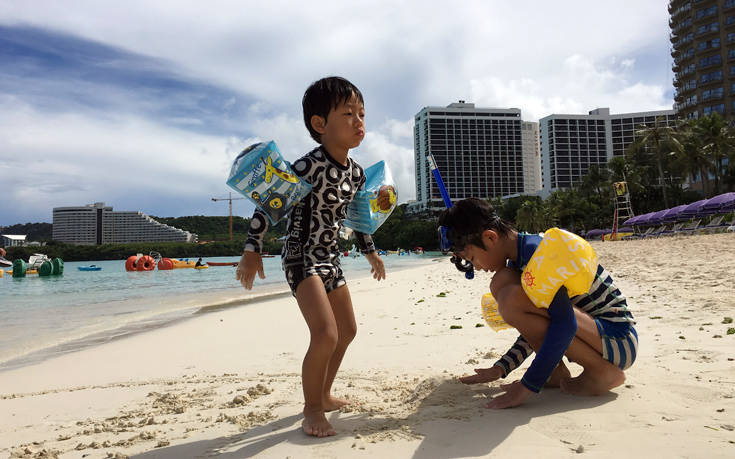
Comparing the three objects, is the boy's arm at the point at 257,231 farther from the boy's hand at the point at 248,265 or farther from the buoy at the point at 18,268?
the buoy at the point at 18,268

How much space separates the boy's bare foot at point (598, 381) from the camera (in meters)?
2.46

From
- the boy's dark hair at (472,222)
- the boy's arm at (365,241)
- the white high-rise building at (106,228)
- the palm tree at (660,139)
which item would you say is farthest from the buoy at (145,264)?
the white high-rise building at (106,228)

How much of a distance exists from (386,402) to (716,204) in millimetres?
35742

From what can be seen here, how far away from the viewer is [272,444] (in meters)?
2.20

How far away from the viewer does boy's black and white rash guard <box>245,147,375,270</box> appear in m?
2.69

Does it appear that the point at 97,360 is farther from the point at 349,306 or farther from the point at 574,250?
the point at 574,250

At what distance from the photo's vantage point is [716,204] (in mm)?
29750

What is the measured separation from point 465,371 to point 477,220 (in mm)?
1453

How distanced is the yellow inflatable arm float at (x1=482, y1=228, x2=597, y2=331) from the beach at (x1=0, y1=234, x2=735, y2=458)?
2.06 ft

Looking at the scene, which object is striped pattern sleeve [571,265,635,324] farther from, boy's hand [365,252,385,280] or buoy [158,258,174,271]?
buoy [158,258,174,271]

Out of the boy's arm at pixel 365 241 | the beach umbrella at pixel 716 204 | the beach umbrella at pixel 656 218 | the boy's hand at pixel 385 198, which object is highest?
the beach umbrella at pixel 716 204

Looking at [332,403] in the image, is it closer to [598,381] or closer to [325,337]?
[325,337]

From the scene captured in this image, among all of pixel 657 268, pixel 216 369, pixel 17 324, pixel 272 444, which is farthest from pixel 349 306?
pixel 17 324

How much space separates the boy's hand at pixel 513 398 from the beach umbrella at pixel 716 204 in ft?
115
